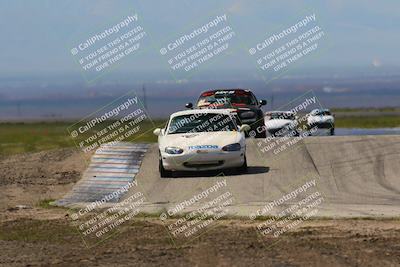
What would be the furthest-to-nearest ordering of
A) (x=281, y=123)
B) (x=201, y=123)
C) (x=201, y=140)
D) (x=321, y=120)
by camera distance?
1. (x=321, y=120)
2. (x=281, y=123)
3. (x=201, y=123)
4. (x=201, y=140)

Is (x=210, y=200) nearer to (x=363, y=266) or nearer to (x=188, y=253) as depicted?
(x=188, y=253)

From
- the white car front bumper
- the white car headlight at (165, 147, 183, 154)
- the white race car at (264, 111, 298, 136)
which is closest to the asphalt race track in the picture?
the white car front bumper

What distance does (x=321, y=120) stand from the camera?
4409 centimetres

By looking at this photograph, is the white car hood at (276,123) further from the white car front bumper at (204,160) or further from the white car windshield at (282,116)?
the white car front bumper at (204,160)

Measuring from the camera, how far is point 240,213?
15297mm

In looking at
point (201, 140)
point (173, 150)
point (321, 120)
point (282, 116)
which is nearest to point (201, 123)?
point (201, 140)

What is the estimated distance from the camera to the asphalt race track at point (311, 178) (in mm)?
16609

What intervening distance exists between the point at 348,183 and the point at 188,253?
28.0 ft

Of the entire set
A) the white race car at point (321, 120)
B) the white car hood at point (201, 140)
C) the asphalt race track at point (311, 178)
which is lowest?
the white race car at point (321, 120)

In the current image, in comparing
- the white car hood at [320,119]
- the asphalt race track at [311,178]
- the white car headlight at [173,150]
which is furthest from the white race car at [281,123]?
the white car headlight at [173,150]

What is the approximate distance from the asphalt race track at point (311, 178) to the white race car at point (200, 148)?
0.28 meters

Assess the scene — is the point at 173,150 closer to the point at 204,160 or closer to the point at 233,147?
the point at 204,160

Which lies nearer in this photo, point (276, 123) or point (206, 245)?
point (206, 245)

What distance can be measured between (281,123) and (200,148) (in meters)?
15.9
